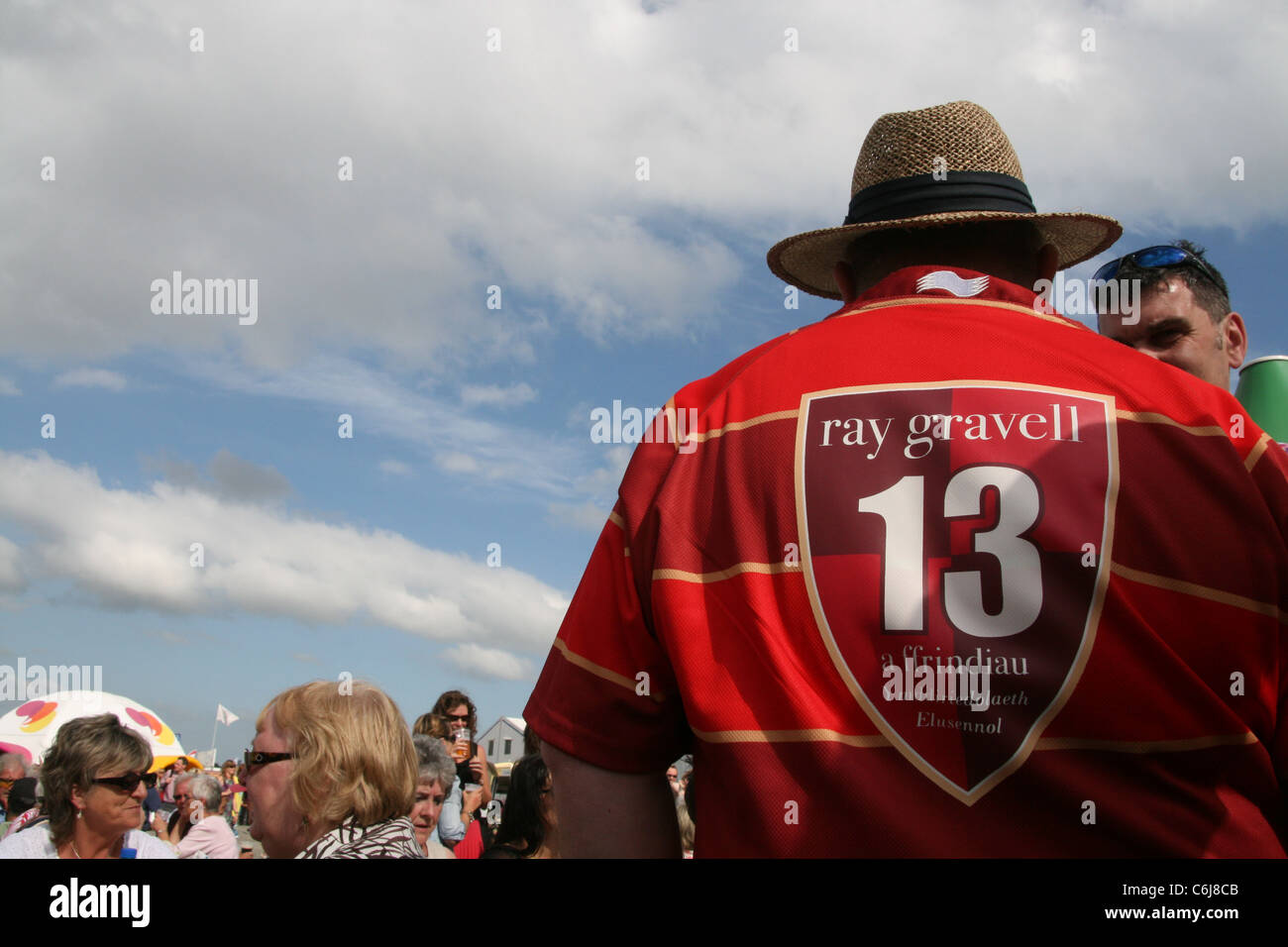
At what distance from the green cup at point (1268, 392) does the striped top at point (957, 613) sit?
1600 mm

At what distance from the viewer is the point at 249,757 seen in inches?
125

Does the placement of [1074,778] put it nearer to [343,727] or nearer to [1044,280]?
[1044,280]

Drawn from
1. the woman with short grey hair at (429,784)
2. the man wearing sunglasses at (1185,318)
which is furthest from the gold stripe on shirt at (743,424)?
the woman with short grey hair at (429,784)

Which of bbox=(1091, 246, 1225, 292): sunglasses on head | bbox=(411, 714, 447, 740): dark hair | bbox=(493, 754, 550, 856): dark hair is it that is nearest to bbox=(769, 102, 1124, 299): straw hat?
bbox=(1091, 246, 1225, 292): sunglasses on head

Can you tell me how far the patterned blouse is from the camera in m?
2.95

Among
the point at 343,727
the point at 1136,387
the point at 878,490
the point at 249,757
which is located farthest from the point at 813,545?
the point at 249,757

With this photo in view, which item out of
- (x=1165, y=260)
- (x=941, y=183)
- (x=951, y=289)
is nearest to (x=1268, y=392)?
(x=1165, y=260)

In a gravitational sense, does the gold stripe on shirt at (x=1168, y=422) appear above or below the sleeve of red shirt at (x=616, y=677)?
above

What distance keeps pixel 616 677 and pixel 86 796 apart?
390 cm

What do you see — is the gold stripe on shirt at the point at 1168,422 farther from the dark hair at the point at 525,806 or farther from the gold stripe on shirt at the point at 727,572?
the dark hair at the point at 525,806

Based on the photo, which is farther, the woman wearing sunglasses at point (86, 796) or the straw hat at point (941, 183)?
the woman wearing sunglasses at point (86, 796)

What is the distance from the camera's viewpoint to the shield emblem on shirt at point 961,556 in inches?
48.9
